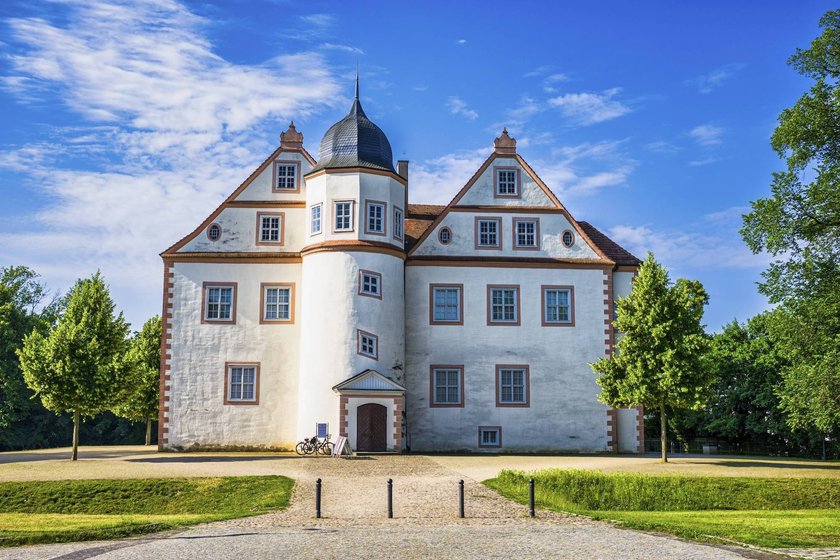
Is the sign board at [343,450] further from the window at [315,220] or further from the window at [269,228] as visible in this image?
the window at [269,228]

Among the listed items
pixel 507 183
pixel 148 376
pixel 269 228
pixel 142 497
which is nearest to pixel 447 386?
pixel 507 183

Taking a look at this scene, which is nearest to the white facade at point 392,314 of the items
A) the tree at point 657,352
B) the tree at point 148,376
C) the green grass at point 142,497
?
the tree at point 657,352

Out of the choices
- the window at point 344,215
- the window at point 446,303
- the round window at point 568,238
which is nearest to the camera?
the window at point 344,215

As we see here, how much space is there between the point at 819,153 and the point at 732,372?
22.7 meters

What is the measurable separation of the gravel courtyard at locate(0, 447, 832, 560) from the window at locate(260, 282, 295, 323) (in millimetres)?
11953

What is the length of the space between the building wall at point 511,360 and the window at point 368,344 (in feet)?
8.58

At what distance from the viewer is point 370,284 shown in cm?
3600

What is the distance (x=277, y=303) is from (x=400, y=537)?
23167 mm

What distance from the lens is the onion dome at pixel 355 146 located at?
1455 inches

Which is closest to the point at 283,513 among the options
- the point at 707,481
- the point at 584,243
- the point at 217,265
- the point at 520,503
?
the point at 520,503

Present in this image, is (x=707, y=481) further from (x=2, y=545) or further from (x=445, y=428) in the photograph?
(x=2, y=545)

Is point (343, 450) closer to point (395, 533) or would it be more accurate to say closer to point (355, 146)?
point (355, 146)

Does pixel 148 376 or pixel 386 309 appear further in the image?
pixel 148 376

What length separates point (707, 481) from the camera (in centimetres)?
2558
